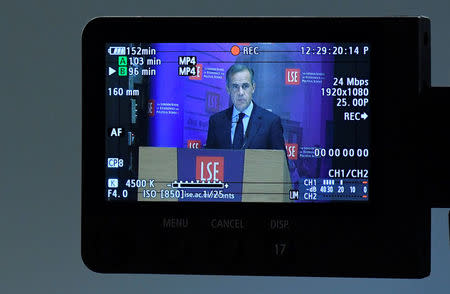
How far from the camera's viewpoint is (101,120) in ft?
9.55

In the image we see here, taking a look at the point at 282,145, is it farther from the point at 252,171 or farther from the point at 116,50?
the point at 116,50

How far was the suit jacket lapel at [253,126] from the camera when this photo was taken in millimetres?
2865

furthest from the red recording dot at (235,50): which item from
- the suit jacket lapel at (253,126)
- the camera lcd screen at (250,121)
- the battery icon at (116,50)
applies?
the battery icon at (116,50)

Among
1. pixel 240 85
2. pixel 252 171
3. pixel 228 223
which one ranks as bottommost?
pixel 228 223

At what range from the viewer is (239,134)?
2.89m

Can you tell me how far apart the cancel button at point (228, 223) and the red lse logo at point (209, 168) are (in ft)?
0.27

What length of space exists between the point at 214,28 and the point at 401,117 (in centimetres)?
41

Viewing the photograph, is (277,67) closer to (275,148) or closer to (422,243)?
(275,148)

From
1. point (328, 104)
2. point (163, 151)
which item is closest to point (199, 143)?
point (163, 151)

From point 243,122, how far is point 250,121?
0.05 ft

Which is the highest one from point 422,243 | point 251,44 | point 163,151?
point 251,44

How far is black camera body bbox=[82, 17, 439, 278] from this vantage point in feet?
9.40

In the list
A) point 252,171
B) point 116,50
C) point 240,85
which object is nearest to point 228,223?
point 252,171

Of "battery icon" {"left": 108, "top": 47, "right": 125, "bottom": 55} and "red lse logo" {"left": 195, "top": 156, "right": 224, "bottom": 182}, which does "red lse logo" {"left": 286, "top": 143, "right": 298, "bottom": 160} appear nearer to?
"red lse logo" {"left": 195, "top": 156, "right": 224, "bottom": 182}
